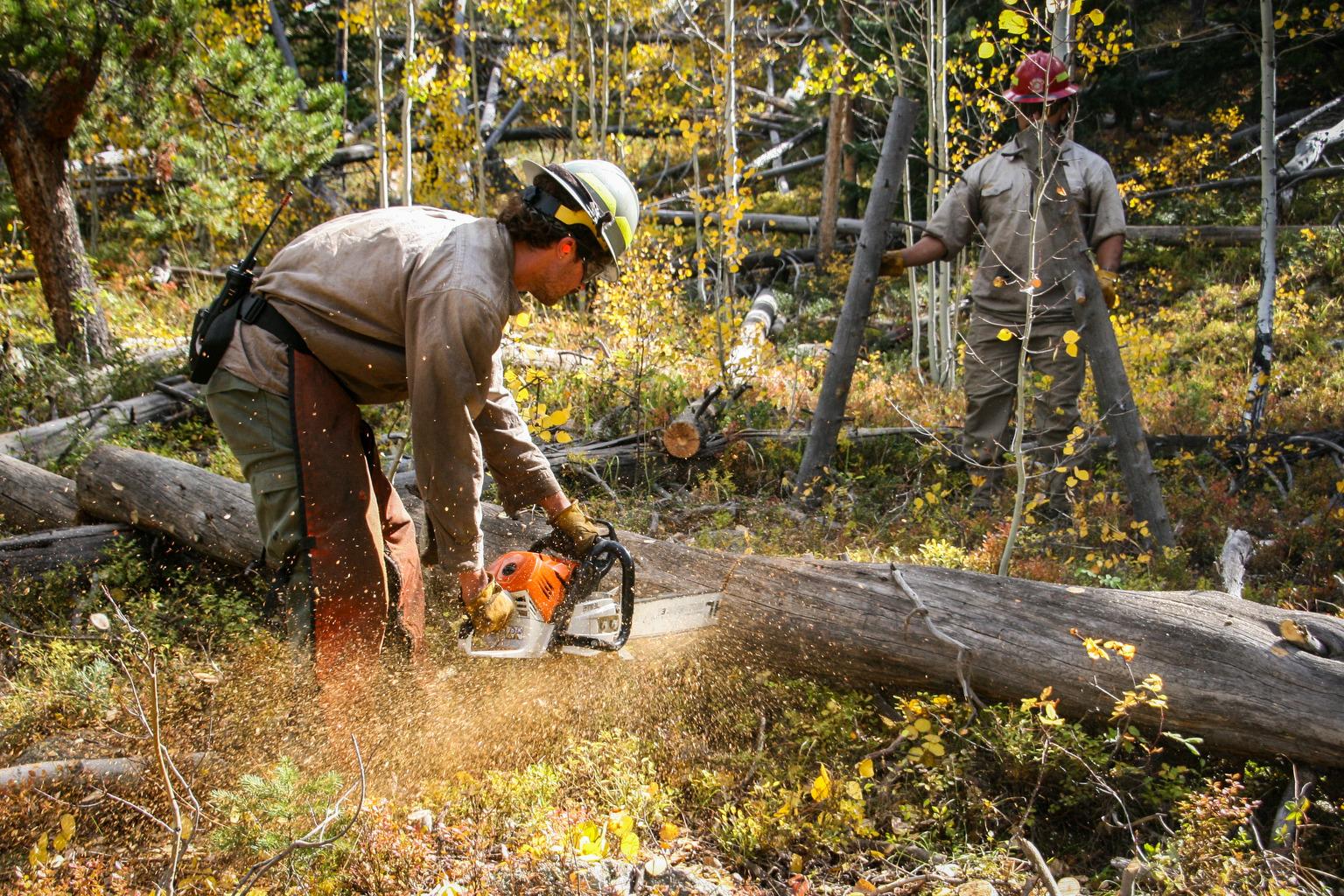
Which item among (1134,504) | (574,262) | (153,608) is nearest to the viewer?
(574,262)

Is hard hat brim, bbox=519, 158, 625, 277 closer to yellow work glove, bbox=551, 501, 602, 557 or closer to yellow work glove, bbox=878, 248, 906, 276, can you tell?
yellow work glove, bbox=551, 501, 602, 557

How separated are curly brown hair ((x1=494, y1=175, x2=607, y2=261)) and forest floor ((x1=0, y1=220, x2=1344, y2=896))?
5.18ft

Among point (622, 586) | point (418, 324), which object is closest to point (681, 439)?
point (622, 586)

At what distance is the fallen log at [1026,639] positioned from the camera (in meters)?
2.68

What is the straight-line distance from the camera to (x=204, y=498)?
14.0 ft

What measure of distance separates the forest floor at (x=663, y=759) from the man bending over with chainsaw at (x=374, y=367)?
451 millimetres

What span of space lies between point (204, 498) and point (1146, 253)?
11.1 m

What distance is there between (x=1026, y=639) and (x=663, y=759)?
1.34m

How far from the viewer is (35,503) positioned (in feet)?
15.8

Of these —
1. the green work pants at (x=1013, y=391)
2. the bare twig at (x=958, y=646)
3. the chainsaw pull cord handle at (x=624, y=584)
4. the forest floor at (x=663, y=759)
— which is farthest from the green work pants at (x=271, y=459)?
the green work pants at (x=1013, y=391)

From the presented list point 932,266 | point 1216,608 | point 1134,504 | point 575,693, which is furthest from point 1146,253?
point 575,693

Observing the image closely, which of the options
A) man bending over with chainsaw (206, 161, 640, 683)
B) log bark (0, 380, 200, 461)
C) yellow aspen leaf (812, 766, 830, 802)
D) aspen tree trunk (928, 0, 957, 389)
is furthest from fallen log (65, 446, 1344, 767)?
aspen tree trunk (928, 0, 957, 389)

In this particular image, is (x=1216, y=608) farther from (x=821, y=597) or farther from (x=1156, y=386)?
(x=1156, y=386)

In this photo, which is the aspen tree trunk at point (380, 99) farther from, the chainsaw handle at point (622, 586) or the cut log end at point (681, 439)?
the chainsaw handle at point (622, 586)
